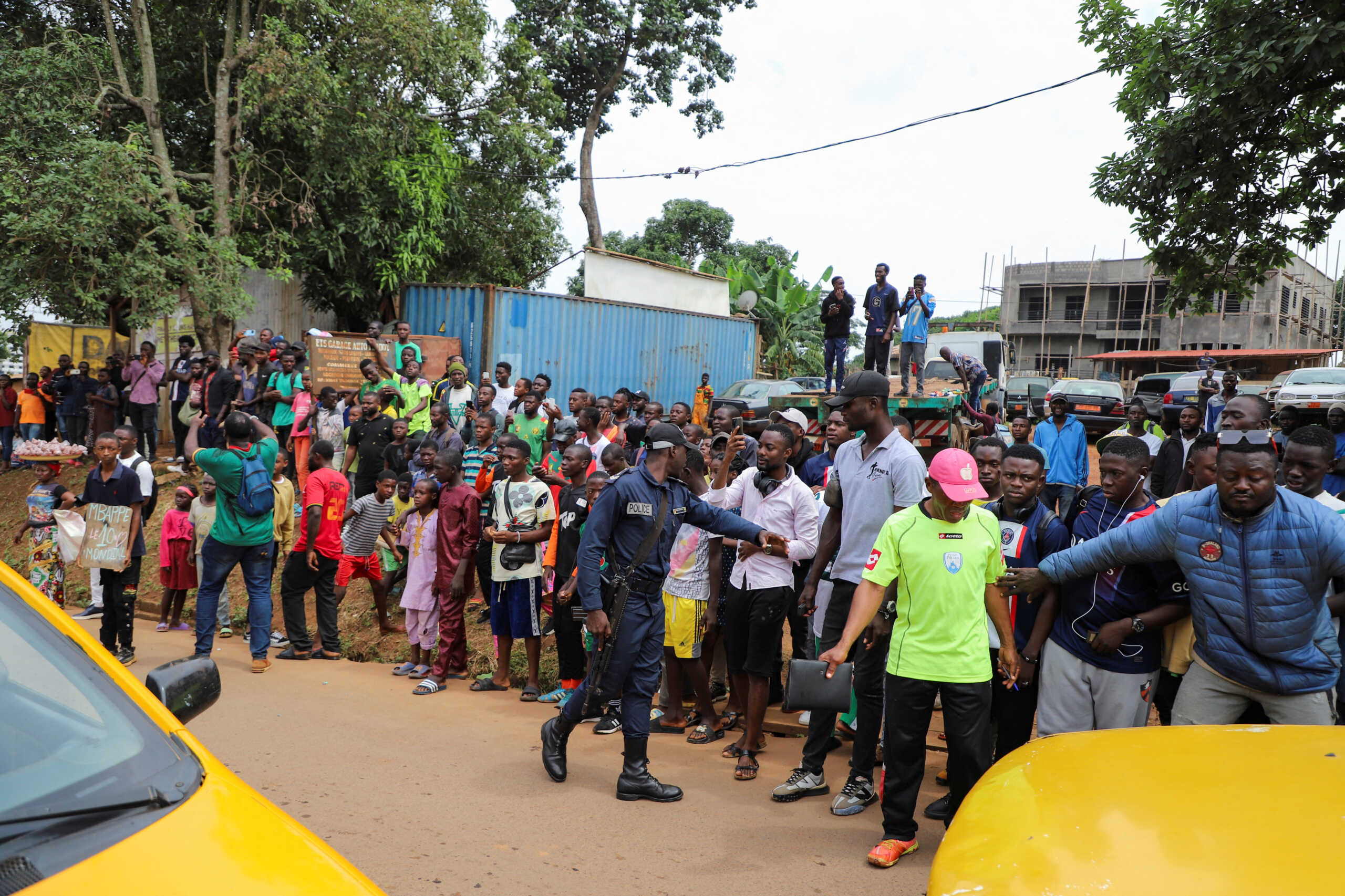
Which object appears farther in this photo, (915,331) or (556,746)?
(915,331)

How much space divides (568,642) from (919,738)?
124 inches

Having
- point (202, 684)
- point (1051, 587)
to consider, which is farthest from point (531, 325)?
point (202, 684)

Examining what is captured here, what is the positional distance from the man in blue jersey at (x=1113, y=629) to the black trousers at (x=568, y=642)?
10.8 ft

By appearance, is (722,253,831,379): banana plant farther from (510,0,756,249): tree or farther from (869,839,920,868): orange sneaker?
(869,839,920,868): orange sneaker

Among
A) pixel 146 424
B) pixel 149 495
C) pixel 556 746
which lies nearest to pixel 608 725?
pixel 556 746

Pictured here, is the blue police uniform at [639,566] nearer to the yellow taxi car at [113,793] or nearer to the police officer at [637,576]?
the police officer at [637,576]

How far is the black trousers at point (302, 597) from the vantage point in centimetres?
793

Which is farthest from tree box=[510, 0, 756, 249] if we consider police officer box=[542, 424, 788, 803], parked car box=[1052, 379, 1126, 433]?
police officer box=[542, 424, 788, 803]

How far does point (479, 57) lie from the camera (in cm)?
1659

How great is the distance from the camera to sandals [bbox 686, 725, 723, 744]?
19.4 ft

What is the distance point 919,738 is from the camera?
4.04 m

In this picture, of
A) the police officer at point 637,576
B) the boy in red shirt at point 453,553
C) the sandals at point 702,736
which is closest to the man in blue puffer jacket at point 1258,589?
the police officer at point 637,576

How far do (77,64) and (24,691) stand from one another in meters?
15.4

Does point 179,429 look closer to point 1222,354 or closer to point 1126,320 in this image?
point 1222,354
